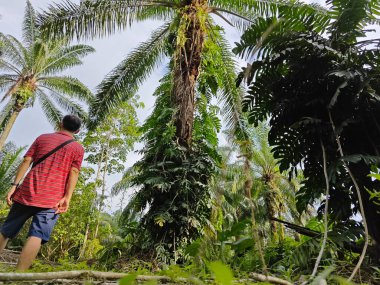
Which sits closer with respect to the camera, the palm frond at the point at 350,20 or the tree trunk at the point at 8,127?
the palm frond at the point at 350,20

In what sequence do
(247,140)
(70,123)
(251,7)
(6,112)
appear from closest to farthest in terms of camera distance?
(247,140) → (70,123) → (251,7) → (6,112)

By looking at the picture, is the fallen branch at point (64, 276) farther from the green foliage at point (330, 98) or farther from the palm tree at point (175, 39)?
the palm tree at point (175, 39)

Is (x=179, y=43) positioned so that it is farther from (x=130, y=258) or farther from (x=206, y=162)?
(x=130, y=258)

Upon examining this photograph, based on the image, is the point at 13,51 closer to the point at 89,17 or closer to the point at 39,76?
the point at 39,76

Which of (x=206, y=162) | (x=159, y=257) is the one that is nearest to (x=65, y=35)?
(x=206, y=162)

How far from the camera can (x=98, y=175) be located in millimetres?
13047

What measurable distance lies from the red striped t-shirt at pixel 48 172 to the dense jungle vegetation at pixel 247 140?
1.99 ft

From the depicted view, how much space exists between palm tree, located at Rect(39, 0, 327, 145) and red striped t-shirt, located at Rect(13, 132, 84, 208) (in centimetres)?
205

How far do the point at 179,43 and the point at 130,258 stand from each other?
335cm

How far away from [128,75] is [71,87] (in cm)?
737

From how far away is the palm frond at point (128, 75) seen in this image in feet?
23.3

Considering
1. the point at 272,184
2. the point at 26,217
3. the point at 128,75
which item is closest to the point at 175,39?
the point at 128,75

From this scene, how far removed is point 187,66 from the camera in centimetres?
539

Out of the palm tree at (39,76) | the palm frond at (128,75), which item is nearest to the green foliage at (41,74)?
the palm tree at (39,76)
